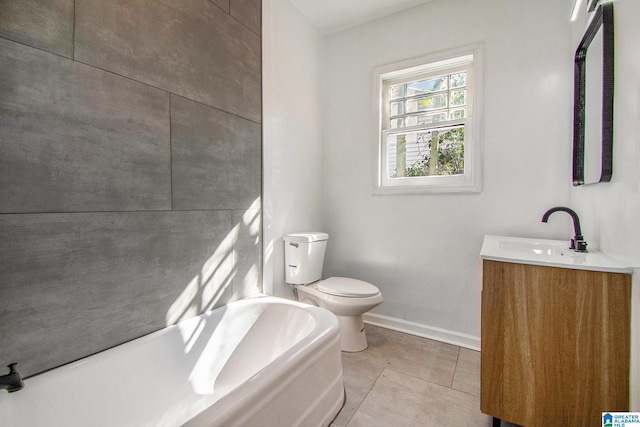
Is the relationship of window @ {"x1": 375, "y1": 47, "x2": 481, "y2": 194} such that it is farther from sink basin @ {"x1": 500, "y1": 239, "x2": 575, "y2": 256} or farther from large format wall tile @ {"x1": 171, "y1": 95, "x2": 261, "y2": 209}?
large format wall tile @ {"x1": 171, "y1": 95, "x2": 261, "y2": 209}

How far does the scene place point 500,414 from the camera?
4.09ft

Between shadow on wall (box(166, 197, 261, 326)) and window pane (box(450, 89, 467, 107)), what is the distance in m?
1.72

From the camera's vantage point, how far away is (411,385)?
170 cm

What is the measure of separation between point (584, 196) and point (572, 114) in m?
0.57

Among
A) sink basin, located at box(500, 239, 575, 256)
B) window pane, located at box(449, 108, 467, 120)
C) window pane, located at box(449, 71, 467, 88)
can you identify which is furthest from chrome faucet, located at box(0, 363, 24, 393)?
window pane, located at box(449, 71, 467, 88)

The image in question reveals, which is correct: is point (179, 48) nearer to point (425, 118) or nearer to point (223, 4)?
point (223, 4)

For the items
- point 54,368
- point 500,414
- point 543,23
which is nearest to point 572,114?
point 543,23

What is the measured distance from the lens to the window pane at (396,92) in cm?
252

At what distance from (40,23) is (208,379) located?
1.61 metres

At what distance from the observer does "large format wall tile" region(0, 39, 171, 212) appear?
0.96 meters

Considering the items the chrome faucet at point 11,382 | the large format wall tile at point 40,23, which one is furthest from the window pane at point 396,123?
the chrome faucet at point 11,382

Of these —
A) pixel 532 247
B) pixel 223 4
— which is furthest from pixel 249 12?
pixel 532 247

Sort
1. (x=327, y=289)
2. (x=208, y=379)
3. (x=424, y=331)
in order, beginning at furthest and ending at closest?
(x=424, y=331) → (x=327, y=289) → (x=208, y=379)

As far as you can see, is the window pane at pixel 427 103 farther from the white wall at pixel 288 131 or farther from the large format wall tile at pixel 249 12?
the large format wall tile at pixel 249 12
